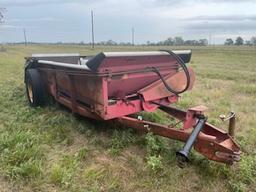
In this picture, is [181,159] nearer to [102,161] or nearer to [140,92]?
[102,161]

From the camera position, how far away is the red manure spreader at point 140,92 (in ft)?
11.3

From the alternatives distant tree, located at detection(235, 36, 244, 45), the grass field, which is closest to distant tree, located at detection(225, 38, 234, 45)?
distant tree, located at detection(235, 36, 244, 45)

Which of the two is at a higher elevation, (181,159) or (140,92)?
(140,92)

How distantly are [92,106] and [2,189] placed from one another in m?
1.53

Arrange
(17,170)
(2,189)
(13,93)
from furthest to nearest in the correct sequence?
1. (13,93)
2. (17,170)
3. (2,189)

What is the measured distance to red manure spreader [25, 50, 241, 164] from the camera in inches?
135

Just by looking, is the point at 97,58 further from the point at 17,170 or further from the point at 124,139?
the point at 17,170

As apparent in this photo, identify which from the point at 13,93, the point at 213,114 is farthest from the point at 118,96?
the point at 13,93

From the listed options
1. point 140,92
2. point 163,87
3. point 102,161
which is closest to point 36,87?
point 140,92

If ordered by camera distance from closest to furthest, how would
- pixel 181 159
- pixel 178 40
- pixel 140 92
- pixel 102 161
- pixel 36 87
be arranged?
pixel 181 159 < pixel 102 161 < pixel 140 92 < pixel 36 87 < pixel 178 40

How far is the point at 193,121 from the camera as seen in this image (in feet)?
12.6

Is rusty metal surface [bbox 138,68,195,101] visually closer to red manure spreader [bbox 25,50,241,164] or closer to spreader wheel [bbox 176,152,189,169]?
red manure spreader [bbox 25,50,241,164]

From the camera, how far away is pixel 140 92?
460cm

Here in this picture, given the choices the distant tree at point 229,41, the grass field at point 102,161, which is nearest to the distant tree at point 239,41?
the distant tree at point 229,41
